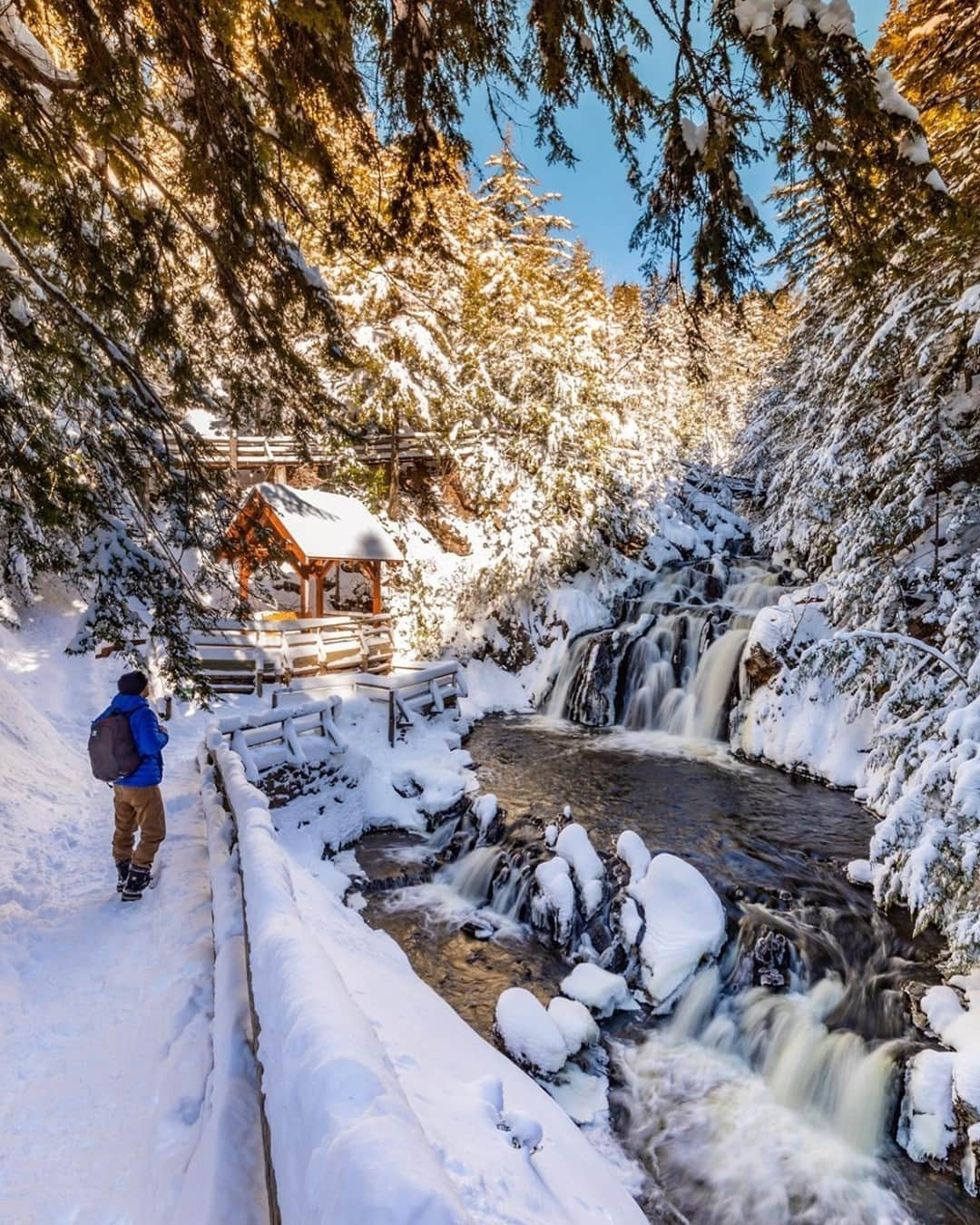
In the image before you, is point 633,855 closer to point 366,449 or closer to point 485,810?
point 485,810

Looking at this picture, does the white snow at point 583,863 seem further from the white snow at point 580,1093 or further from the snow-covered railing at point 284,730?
the snow-covered railing at point 284,730

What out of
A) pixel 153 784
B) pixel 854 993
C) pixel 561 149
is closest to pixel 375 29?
pixel 561 149

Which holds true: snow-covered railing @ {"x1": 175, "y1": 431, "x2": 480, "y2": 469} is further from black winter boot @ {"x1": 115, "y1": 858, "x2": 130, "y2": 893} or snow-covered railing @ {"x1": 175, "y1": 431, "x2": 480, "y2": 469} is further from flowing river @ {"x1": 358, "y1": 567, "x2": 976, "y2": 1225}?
black winter boot @ {"x1": 115, "y1": 858, "x2": 130, "y2": 893}

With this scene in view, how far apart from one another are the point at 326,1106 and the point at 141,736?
4.18m

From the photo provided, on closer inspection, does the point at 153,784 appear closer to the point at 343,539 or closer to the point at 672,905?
the point at 672,905

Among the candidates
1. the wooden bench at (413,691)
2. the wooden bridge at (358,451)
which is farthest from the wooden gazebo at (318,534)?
the wooden bridge at (358,451)

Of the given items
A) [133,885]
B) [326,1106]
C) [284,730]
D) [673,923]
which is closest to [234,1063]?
[326,1106]

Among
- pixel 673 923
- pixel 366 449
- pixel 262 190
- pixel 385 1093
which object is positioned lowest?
pixel 673 923

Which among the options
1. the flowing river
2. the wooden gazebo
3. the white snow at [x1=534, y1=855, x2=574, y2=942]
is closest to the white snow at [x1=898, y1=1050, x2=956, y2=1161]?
the flowing river

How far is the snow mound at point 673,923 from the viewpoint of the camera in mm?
6469

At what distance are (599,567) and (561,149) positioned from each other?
17.1 meters

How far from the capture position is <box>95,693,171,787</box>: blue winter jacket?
16.7 ft

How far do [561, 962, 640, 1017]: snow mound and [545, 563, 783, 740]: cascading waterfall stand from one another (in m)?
8.41

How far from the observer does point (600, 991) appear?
6.33 meters
